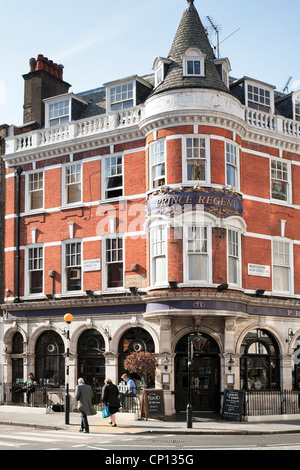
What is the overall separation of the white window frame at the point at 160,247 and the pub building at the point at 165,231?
65 millimetres

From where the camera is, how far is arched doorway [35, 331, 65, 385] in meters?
30.2

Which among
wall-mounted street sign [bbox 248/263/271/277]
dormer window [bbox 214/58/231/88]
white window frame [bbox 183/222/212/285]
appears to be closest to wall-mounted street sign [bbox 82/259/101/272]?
white window frame [bbox 183/222/212/285]

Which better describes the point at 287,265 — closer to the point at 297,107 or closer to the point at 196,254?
the point at 196,254

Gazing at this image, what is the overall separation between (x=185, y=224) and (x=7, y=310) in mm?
10716

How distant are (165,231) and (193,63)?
720 centimetres

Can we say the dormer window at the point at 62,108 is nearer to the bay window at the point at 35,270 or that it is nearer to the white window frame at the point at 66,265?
the white window frame at the point at 66,265

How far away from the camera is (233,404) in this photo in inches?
973

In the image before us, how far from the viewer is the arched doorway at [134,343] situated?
2775 cm

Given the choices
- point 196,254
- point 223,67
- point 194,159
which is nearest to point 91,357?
point 196,254

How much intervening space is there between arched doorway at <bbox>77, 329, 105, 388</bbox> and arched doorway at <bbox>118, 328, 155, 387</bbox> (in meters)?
0.96

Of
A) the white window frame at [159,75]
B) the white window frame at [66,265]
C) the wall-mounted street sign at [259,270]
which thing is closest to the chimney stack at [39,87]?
the white window frame at [66,265]

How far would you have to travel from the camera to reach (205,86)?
27.2m

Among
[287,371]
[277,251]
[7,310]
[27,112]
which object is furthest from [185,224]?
[27,112]
